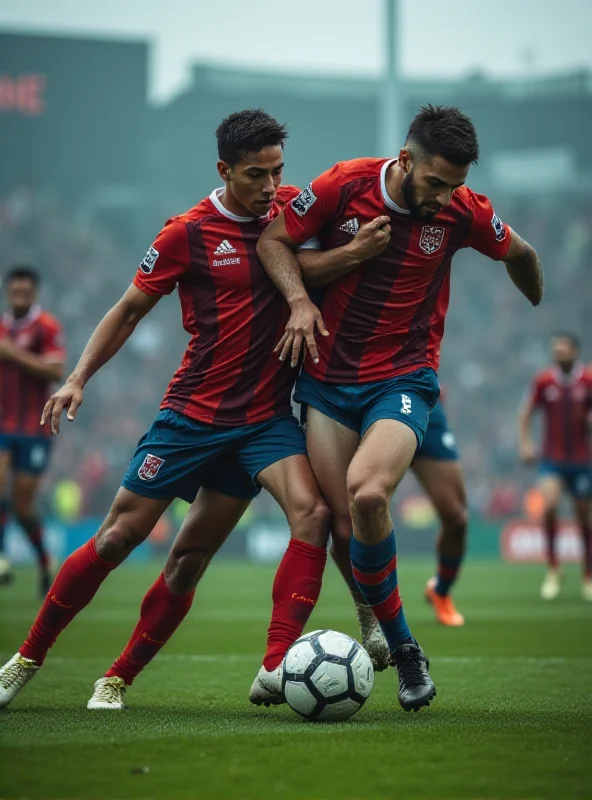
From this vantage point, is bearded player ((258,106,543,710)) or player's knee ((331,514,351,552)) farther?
player's knee ((331,514,351,552))

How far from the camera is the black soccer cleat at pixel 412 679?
462 centimetres

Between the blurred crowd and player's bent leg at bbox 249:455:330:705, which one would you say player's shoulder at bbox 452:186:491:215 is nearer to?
player's bent leg at bbox 249:455:330:705

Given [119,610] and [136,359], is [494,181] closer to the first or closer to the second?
[136,359]

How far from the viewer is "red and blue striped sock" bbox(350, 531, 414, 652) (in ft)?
15.5

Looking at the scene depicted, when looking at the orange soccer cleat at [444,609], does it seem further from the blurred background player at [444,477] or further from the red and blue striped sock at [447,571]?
the blurred background player at [444,477]

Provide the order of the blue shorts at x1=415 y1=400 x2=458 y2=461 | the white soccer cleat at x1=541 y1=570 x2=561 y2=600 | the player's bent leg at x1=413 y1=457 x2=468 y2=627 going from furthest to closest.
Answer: the white soccer cleat at x1=541 y1=570 x2=561 y2=600, the player's bent leg at x1=413 y1=457 x2=468 y2=627, the blue shorts at x1=415 y1=400 x2=458 y2=461

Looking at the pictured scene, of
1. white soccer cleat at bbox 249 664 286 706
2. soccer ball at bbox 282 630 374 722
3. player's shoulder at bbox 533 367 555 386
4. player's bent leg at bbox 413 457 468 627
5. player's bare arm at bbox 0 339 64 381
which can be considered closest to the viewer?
soccer ball at bbox 282 630 374 722

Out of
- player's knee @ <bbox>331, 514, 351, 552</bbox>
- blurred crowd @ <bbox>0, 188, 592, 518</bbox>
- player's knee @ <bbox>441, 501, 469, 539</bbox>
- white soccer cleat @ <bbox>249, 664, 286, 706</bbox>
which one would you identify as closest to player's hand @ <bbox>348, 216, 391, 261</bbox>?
player's knee @ <bbox>331, 514, 351, 552</bbox>

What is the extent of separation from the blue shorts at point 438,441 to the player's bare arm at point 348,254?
118 inches

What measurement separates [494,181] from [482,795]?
30.7m

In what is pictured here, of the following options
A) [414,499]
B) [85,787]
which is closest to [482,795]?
[85,787]

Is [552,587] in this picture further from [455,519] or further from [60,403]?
[60,403]

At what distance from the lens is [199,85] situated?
32.8 meters

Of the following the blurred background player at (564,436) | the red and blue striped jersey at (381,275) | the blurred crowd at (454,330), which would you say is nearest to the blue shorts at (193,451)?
the red and blue striped jersey at (381,275)
